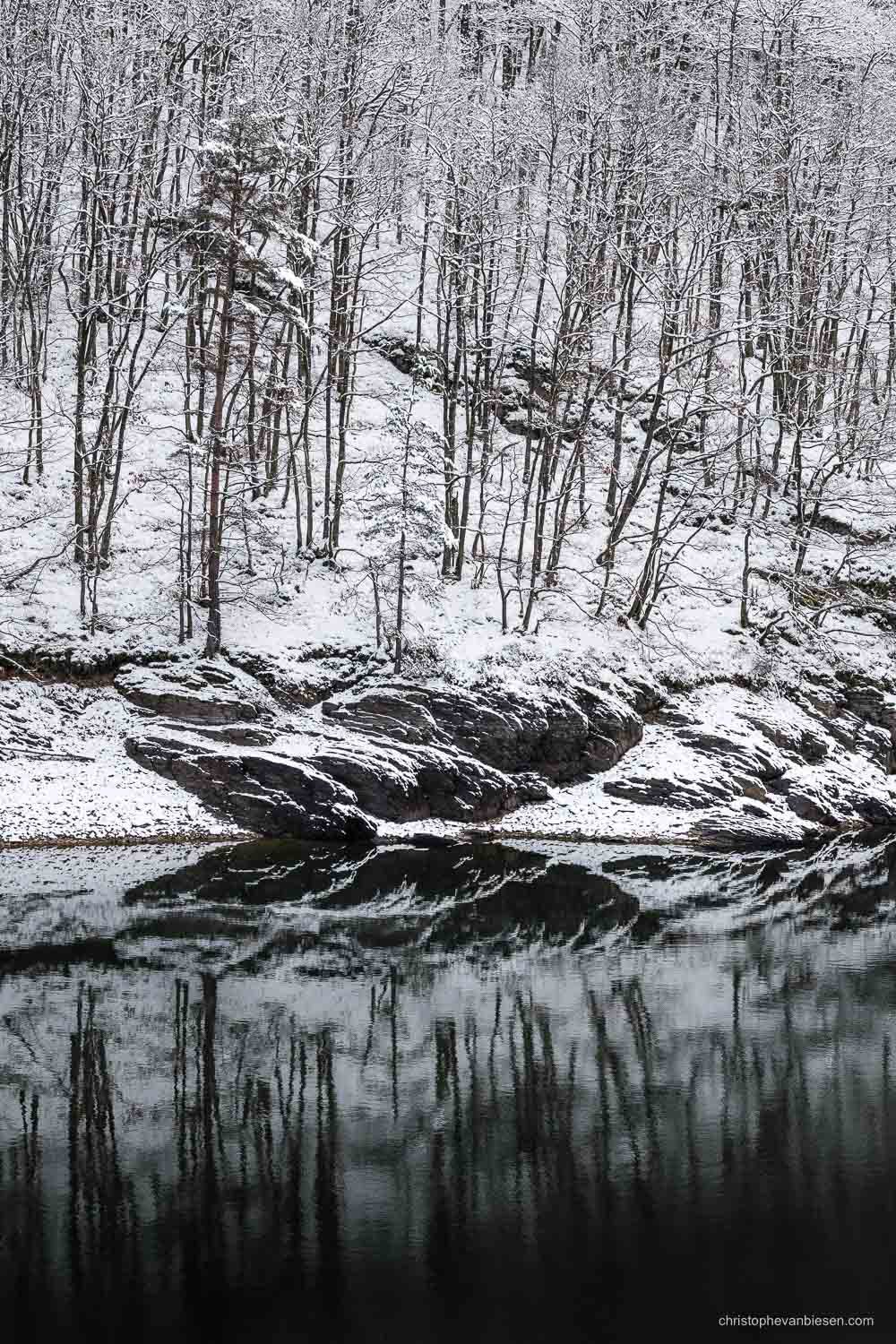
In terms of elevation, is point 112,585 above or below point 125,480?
below

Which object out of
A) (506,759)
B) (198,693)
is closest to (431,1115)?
(506,759)

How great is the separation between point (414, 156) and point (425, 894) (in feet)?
101

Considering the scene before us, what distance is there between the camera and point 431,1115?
11.7 m

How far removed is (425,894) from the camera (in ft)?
68.6

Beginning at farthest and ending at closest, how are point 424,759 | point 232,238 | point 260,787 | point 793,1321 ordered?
point 424,759 → point 232,238 → point 260,787 → point 793,1321

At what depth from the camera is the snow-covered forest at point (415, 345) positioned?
27625mm

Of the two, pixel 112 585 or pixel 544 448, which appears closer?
pixel 112 585

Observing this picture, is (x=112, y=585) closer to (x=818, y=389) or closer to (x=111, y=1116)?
(x=111, y=1116)

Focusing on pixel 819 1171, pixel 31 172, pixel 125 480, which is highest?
pixel 31 172

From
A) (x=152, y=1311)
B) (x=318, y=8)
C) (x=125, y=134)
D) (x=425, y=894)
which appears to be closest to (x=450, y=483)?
(x=125, y=134)

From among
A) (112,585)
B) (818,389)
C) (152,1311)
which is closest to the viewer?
(152,1311)

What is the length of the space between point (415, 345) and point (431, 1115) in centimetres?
3177

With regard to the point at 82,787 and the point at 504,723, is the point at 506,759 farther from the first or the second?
the point at 82,787

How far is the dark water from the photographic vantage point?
28.3 ft
